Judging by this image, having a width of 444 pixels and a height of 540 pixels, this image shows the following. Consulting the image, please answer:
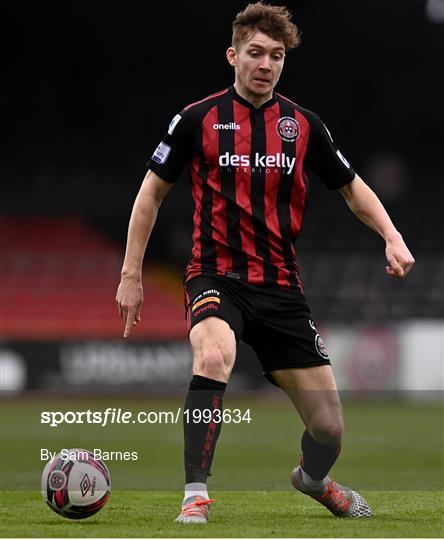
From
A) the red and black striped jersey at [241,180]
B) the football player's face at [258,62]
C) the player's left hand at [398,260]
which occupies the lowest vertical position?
the player's left hand at [398,260]

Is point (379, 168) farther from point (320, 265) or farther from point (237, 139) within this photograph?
point (237, 139)

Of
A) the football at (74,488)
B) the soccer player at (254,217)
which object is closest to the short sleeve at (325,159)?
the soccer player at (254,217)

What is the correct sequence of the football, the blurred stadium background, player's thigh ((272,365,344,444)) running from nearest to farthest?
the football → player's thigh ((272,365,344,444)) → the blurred stadium background

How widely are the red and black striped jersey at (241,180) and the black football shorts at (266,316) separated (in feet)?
0.18

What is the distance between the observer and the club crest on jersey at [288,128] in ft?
18.1

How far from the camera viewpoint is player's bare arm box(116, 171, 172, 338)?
17.5 feet

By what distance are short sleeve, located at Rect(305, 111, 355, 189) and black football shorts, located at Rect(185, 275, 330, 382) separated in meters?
0.58

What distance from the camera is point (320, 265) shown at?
73.8 feet

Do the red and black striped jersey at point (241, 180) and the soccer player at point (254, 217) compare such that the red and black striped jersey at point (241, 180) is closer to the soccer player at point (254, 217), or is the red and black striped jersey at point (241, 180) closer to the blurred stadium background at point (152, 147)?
the soccer player at point (254, 217)

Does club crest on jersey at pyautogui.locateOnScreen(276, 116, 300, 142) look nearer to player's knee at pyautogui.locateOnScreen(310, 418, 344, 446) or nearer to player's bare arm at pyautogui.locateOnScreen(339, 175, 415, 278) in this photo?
player's bare arm at pyautogui.locateOnScreen(339, 175, 415, 278)

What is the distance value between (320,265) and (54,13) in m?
6.51

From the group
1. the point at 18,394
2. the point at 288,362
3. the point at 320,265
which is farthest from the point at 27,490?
the point at 320,265

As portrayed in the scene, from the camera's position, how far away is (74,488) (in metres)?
5.23

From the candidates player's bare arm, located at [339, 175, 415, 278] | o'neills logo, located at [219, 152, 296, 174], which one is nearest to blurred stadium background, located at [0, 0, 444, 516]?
player's bare arm, located at [339, 175, 415, 278]
